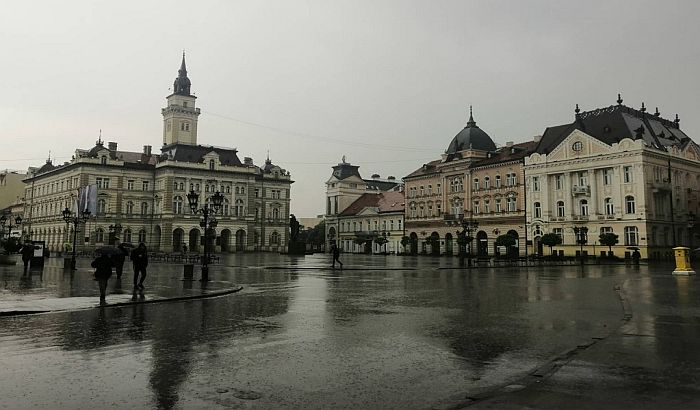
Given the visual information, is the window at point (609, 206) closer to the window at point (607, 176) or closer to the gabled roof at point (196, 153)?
the window at point (607, 176)

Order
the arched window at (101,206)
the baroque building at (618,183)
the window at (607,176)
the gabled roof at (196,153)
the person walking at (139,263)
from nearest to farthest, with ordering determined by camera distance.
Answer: the person walking at (139,263) → the baroque building at (618,183) → the window at (607,176) → the arched window at (101,206) → the gabled roof at (196,153)

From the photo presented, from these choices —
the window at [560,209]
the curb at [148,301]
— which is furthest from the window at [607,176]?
the curb at [148,301]

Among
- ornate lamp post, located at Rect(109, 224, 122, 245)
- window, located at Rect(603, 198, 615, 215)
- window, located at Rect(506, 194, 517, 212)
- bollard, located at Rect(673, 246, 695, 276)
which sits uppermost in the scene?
window, located at Rect(506, 194, 517, 212)

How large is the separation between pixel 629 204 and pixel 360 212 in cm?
5140

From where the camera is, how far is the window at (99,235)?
287ft

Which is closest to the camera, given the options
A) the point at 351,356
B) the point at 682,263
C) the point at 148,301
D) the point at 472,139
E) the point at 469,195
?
the point at 351,356

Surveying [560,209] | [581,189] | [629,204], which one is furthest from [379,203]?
[629,204]

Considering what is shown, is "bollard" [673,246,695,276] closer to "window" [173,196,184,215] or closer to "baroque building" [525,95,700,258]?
"baroque building" [525,95,700,258]

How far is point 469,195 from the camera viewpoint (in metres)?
78.4

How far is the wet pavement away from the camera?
6.32 meters

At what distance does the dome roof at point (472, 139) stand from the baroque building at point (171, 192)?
38286 mm

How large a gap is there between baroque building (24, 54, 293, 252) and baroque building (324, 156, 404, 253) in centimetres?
1026

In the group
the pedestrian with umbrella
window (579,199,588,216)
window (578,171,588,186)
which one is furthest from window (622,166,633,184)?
the pedestrian with umbrella

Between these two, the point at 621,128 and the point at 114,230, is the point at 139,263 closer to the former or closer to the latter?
the point at 621,128
